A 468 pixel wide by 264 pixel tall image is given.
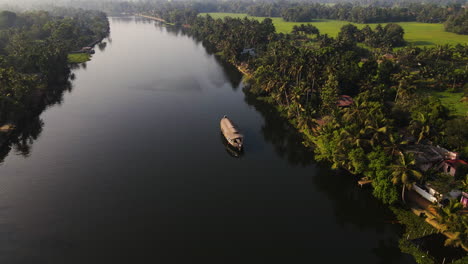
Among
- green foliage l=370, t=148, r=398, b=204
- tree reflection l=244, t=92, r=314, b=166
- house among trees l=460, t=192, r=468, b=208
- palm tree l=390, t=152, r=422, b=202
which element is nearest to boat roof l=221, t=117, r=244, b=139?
tree reflection l=244, t=92, r=314, b=166

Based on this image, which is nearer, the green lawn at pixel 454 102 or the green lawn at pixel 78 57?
the green lawn at pixel 454 102

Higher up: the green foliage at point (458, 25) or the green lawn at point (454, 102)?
the green foliage at point (458, 25)

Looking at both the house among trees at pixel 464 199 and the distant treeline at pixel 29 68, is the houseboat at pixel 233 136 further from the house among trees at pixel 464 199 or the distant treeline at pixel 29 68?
the distant treeline at pixel 29 68

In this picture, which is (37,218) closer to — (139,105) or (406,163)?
(139,105)

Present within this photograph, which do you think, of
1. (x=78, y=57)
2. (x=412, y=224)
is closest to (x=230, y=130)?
(x=412, y=224)

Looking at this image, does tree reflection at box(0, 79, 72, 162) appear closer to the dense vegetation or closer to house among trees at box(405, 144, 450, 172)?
the dense vegetation

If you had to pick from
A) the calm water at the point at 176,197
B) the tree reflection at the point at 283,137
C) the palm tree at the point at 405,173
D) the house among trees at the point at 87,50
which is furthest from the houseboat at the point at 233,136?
the house among trees at the point at 87,50
